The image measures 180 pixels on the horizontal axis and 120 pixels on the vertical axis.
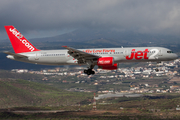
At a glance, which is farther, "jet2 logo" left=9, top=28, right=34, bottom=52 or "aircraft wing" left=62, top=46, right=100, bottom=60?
"jet2 logo" left=9, top=28, right=34, bottom=52

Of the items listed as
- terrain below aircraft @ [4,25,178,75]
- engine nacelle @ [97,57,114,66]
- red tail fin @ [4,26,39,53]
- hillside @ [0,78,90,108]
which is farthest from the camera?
hillside @ [0,78,90,108]

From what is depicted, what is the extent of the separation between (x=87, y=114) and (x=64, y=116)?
8.35m

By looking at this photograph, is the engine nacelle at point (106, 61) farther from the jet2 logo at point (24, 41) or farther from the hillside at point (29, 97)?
the hillside at point (29, 97)

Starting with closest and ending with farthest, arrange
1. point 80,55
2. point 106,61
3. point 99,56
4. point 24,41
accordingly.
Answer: point 106,61
point 80,55
point 99,56
point 24,41

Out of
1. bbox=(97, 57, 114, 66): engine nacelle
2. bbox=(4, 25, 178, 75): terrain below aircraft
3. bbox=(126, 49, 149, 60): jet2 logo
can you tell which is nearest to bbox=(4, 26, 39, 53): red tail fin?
bbox=(4, 25, 178, 75): terrain below aircraft

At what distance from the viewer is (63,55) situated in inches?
2391

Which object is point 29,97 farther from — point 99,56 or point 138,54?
point 138,54

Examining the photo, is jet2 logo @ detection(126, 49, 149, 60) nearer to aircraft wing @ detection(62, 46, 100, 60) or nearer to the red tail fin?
aircraft wing @ detection(62, 46, 100, 60)

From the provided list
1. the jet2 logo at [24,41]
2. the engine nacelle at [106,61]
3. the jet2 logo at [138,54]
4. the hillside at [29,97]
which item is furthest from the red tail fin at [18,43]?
the hillside at [29,97]

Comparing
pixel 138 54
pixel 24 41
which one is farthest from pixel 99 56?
pixel 24 41

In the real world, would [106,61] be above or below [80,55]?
below

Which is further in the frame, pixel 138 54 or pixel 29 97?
pixel 29 97

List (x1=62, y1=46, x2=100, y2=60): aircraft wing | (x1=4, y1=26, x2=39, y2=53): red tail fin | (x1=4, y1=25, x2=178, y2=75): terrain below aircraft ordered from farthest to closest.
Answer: (x1=4, y1=26, x2=39, y2=53): red tail fin < (x1=4, y1=25, x2=178, y2=75): terrain below aircraft < (x1=62, y1=46, x2=100, y2=60): aircraft wing

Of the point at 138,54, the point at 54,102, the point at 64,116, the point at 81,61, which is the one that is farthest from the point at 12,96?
the point at 138,54
